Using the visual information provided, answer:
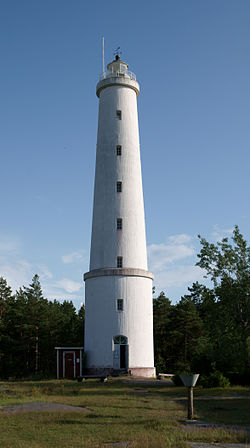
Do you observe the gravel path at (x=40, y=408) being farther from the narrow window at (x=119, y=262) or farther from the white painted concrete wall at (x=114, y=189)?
the white painted concrete wall at (x=114, y=189)

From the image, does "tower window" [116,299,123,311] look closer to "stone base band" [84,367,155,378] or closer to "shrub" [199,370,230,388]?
"stone base band" [84,367,155,378]

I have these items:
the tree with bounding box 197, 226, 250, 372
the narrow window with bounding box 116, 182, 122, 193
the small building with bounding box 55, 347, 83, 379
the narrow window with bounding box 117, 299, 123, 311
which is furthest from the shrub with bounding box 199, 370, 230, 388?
the narrow window with bounding box 116, 182, 122, 193

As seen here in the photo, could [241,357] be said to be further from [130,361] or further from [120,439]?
[120,439]

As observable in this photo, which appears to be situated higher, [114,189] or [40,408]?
[114,189]

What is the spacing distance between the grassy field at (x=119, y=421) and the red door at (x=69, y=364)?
1371cm

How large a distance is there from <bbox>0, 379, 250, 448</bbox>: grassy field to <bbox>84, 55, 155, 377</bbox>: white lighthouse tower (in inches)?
509

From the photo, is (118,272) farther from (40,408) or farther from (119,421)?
(119,421)

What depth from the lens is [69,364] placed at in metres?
36.7

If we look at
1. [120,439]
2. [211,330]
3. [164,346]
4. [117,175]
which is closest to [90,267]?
[117,175]

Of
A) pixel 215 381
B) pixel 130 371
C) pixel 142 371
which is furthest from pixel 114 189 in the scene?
pixel 215 381

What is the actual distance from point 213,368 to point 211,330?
2.50 m

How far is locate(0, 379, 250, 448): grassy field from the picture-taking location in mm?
10867

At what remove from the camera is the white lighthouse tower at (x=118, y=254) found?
36062 millimetres

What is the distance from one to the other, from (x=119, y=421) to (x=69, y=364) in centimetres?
2346
